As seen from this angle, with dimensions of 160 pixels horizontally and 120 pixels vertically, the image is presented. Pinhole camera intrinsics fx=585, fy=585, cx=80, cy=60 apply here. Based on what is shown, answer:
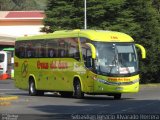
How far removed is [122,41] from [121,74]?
1811mm

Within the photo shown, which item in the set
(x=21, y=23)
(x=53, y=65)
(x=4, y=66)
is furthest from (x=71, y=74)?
(x=21, y=23)

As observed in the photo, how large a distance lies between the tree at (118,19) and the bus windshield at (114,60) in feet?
61.1

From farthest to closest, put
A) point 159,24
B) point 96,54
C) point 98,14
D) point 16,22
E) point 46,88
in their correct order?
1. point 16,22
2. point 159,24
3. point 98,14
4. point 46,88
5. point 96,54

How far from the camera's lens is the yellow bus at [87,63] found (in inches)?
1073

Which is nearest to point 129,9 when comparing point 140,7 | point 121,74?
point 140,7

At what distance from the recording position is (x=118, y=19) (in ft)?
156

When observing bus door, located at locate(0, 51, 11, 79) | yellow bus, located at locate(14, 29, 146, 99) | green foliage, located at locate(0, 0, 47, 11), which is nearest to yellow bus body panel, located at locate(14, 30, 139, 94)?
yellow bus, located at locate(14, 29, 146, 99)

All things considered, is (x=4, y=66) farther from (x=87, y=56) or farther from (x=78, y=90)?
(x=87, y=56)

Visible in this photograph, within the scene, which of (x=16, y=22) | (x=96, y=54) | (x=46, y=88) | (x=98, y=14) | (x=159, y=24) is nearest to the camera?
(x=96, y=54)

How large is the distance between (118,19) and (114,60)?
20406 millimetres

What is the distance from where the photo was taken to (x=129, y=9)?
49375 millimetres

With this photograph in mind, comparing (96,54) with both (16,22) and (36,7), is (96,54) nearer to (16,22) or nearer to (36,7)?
(16,22)

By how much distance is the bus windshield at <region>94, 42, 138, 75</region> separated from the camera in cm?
2728

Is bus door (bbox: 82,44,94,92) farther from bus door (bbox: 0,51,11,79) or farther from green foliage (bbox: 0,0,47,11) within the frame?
green foliage (bbox: 0,0,47,11)
